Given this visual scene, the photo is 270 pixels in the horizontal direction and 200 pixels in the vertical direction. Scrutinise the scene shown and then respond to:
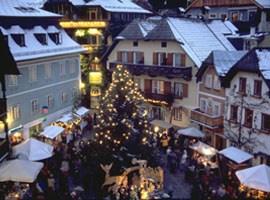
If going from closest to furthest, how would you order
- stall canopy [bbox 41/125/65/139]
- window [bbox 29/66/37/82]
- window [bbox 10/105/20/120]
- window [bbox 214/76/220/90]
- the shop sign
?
stall canopy [bbox 41/125/65/139], window [bbox 10/105/20/120], window [bbox 214/76/220/90], window [bbox 29/66/37/82], the shop sign

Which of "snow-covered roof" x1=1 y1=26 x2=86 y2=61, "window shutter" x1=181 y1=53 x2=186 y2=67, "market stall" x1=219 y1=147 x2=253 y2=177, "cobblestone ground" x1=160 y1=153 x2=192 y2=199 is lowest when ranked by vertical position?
"cobblestone ground" x1=160 y1=153 x2=192 y2=199

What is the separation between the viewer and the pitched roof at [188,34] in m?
31.8

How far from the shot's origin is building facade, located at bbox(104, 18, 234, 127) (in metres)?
31.5

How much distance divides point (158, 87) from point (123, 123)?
14.7 m

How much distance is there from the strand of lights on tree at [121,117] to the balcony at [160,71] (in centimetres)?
1070

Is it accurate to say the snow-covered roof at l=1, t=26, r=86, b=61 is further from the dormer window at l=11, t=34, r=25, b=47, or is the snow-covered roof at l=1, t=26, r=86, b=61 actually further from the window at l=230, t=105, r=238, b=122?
the window at l=230, t=105, r=238, b=122

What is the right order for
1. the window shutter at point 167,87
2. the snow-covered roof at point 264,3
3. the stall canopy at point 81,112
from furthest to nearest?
the snow-covered roof at point 264,3, the window shutter at point 167,87, the stall canopy at point 81,112

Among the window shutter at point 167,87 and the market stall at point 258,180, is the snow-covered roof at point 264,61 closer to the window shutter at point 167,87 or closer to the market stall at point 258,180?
the market stall at point 258,180

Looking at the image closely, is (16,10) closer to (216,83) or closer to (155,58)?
(155,58)

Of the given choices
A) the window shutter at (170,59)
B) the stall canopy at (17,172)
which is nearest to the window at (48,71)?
the window shutter at (170,59)

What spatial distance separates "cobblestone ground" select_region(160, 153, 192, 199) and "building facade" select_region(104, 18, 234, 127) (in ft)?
29.2

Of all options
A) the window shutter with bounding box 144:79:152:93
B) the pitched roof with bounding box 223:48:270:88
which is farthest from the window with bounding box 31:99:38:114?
the pitched roof with bounding box 223:48:270:88

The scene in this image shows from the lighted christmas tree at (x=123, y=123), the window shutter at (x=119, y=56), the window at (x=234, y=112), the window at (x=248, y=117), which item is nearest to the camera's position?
the lighted christmas tree at (x=123, y=123)

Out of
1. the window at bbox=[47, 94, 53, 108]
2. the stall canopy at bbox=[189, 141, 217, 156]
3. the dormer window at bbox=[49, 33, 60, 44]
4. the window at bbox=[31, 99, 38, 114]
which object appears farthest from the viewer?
the dormer window at bbox=[49, 33, 60, 44]
